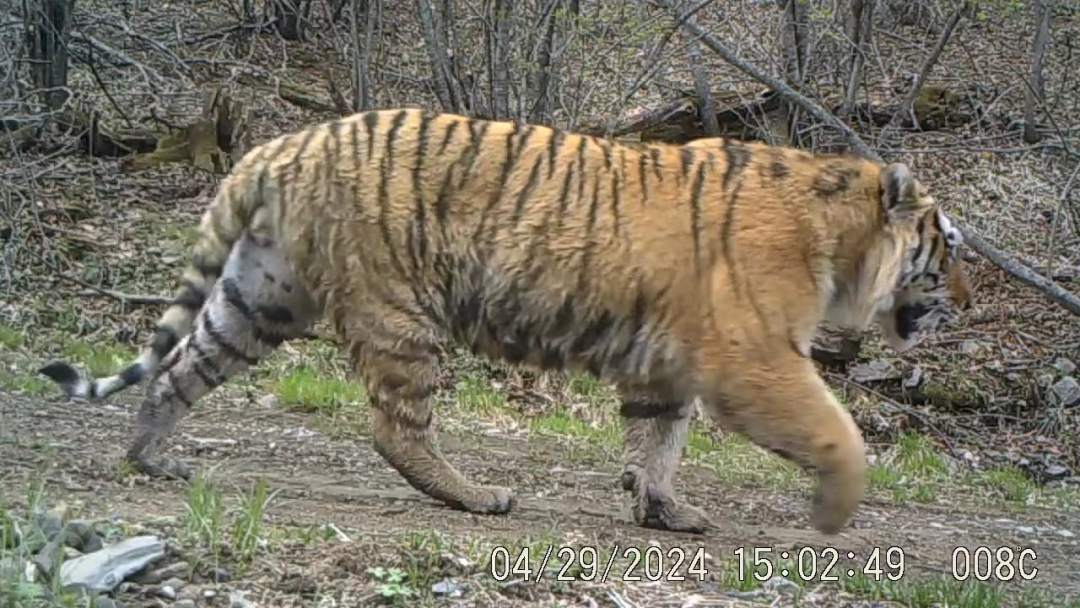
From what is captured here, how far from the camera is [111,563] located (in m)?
3.57

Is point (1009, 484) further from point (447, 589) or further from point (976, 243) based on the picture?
point (447, 589)

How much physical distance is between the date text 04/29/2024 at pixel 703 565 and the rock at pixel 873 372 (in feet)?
15.3

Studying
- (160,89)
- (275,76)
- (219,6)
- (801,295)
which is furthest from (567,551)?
(219,6)

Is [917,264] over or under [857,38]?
under

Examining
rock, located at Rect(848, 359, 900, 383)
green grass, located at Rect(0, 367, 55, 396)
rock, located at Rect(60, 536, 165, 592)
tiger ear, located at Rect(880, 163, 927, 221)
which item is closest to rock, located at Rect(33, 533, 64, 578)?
rock, located at Rect(60, 536, 165, 592)

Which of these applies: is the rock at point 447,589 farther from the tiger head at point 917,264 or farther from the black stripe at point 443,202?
the tiger head at point 917,264

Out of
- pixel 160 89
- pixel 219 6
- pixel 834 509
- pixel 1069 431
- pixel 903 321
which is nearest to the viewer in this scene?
pixel 834 509

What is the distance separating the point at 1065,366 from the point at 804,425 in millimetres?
6463

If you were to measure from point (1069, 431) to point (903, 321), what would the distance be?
4585mm

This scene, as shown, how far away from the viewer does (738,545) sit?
5.25 metres

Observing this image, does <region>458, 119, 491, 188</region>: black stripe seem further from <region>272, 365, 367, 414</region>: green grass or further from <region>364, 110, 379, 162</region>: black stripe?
<region>272, 365, 367, 414</region>: green grass

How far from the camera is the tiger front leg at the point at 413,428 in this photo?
17.3ft

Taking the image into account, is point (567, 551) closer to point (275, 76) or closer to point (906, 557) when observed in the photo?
point (906, 557)

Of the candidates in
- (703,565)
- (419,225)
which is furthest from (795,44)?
(703,565)
